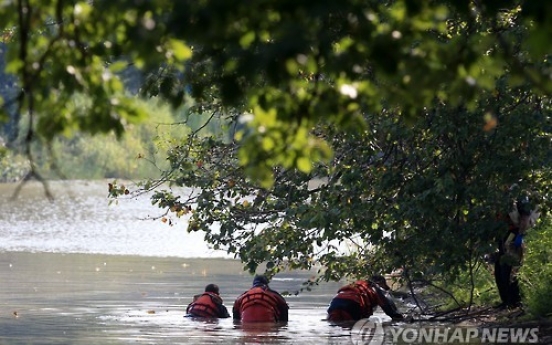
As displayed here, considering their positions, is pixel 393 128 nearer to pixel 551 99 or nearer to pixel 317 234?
pixel 551 99

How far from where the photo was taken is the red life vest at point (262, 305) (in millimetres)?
17891

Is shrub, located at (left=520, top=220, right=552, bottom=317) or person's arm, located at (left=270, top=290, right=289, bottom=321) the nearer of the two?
shrub, located at (left=520, top=220, right=552, bottom=317)

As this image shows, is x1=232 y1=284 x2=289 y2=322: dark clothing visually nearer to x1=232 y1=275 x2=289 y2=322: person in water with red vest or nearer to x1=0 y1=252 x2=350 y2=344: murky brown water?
x1=232 y1=275 x2=289 y2=322: person in water with red vest

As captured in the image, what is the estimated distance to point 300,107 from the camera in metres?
6.91

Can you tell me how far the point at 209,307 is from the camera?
1856cm

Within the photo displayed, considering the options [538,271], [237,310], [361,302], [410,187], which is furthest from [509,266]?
[237,310]

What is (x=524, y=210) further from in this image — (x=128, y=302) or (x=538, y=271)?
(x=128, y=302)

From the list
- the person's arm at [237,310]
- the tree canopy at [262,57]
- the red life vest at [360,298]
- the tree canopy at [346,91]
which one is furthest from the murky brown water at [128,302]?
the tree canopy at [262,57]

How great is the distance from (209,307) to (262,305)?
1.00 metres

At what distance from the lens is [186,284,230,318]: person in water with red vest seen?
18562 millimetres

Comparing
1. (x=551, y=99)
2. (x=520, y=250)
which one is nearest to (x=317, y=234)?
(x=520, y=250)

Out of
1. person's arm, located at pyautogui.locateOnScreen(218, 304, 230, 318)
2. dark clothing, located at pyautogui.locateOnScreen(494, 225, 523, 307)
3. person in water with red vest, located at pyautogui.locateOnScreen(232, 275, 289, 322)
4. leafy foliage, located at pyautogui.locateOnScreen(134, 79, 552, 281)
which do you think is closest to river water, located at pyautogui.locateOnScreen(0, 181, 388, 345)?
person's arm, located at pyautogui.locateOnScreen(218, 304, 230, 318)

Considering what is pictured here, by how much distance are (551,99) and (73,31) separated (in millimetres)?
6949

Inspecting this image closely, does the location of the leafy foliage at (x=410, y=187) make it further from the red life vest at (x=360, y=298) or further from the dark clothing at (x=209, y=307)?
the dark clothing at (x=209, y=307)
